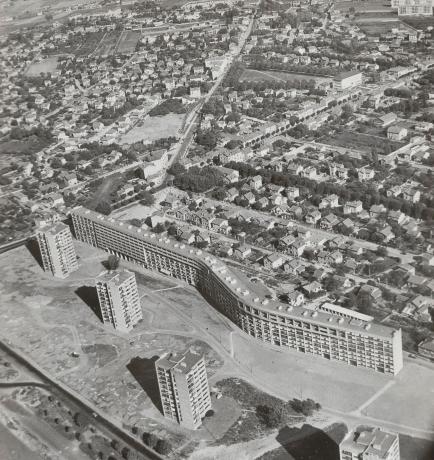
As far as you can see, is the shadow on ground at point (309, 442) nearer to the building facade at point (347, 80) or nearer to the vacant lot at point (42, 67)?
the building facade at point (347, 80)

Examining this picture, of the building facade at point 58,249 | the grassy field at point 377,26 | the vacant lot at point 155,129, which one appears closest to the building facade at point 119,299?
the building facade at point 58,249

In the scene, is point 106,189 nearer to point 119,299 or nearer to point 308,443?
point 119,299

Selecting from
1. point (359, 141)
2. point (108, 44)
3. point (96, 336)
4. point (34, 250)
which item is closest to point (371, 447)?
point (96, 336)

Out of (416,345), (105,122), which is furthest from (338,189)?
(105,122)

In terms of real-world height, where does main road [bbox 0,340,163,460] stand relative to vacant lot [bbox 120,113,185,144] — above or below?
above

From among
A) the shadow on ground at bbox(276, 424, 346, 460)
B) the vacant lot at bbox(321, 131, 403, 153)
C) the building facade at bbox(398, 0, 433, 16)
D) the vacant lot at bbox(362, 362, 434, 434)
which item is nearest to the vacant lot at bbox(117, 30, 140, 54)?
the building facade at bbox(398, 0, 433, 16)

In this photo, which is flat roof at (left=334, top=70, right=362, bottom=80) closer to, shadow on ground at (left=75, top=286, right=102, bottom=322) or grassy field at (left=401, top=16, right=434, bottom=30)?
grassy field at (left=401, top=16, right=434, bottom=30)
